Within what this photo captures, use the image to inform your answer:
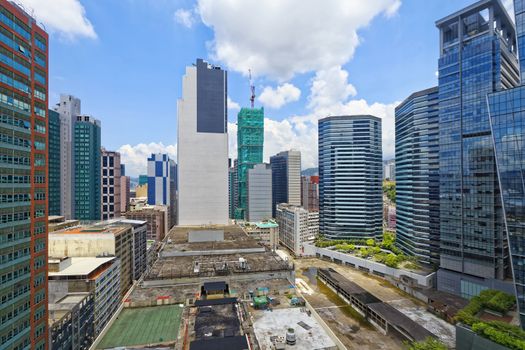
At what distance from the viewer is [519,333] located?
3731 cm

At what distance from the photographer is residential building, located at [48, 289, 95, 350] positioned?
160 ft

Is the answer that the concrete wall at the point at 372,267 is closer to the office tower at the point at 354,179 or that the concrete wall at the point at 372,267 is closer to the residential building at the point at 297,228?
the residential building at the point at 297,228

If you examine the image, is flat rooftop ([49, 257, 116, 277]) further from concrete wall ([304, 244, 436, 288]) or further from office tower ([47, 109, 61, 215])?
concrete wall ([304, 244, 436, 288])

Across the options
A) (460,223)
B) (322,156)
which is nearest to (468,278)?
(460,223)

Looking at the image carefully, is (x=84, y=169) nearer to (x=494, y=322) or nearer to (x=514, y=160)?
(x=494, y=322)

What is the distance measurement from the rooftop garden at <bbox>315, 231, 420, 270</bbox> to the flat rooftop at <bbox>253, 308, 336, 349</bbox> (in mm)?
65197

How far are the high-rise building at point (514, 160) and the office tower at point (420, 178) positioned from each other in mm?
37774

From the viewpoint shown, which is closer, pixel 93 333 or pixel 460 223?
pixel 93 333

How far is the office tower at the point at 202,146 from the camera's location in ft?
468

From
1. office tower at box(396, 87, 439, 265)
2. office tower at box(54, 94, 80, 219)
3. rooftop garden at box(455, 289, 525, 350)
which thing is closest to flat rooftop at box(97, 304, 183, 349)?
rooftop garden at box(455, 289, 525, 350)

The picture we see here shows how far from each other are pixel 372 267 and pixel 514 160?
63310 mm

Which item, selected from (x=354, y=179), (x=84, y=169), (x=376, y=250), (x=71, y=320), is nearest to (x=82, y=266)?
(x=71, y=320)

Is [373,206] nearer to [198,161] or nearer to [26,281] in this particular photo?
[198,161]

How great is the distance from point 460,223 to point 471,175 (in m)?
14.7
